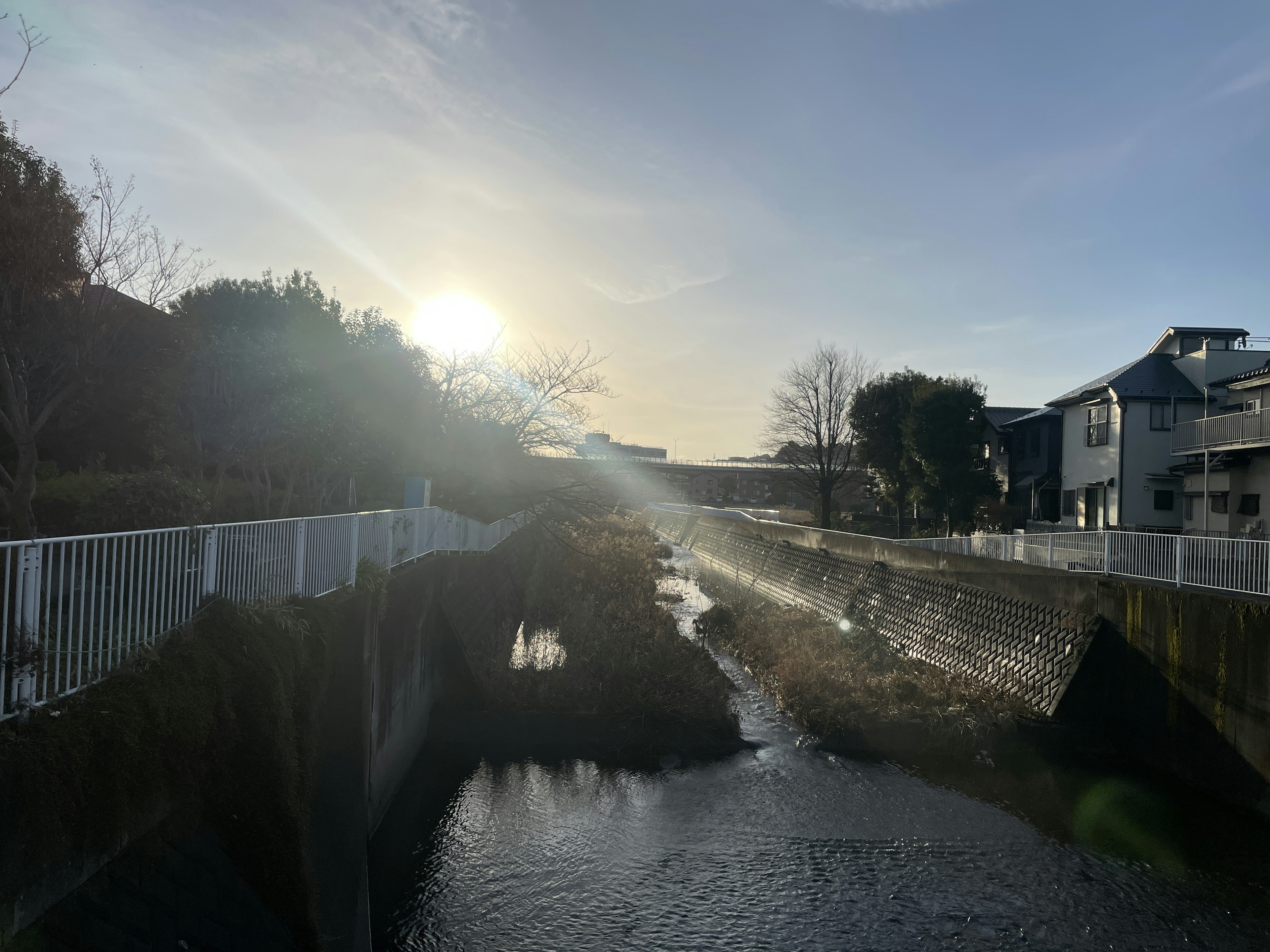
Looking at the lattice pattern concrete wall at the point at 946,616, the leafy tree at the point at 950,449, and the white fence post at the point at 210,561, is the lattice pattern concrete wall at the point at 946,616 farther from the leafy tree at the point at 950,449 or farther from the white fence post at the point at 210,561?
the white fence post at the point at 210,561

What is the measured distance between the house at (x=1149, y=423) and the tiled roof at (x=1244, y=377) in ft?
0.86

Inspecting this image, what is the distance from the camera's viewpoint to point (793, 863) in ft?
27.6

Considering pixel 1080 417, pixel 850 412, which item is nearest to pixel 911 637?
pixel 1080 417

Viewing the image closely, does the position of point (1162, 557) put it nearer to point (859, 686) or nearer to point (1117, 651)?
point (1117, 651)

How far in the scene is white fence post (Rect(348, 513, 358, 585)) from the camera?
27.5 feet

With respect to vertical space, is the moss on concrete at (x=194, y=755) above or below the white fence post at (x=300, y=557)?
below

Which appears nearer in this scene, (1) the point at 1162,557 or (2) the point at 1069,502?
(1) the point at 1162,557

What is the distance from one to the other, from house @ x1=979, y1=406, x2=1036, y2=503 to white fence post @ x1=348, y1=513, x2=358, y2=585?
32790 millimetres

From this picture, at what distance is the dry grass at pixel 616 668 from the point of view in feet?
40.6

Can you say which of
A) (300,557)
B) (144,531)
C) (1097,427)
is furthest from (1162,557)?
(1097,427)

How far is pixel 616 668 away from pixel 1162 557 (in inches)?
361

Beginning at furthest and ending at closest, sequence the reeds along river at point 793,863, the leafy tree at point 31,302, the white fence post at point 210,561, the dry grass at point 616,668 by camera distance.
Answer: the dry grass at point 616,668 < the leafy tree at point 31,302 < the reeds along river at point 793,863 < the white fence post at point 210,561

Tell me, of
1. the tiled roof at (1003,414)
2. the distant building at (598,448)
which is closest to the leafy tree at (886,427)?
the tiled roof at (1003,414)

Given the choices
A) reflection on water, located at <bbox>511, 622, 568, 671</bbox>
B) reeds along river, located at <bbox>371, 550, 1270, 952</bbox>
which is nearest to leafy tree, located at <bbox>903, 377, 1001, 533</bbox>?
reflection on water, located at <bbox>511, 622, 568, 671</bbox>
